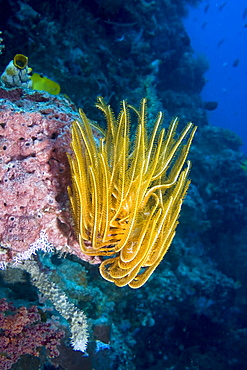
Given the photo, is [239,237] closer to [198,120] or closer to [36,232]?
[198,120]

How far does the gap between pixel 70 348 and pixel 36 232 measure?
248cm

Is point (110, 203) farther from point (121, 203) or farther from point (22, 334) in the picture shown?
point (22, 334)

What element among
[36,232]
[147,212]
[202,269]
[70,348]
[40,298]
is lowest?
[70,348]

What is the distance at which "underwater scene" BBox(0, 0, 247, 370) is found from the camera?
7.90 ft

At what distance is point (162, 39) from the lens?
50.0ft

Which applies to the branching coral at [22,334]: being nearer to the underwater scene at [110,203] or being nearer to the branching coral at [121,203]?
the underwater scene at [110,203]

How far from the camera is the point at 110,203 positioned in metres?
2.24

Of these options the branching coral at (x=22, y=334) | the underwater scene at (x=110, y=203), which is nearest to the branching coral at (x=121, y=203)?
the underwater scene at (x=110, y=203)

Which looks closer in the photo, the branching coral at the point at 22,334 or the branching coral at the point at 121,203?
the branching coral at the point at 121,203

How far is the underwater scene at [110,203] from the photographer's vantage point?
7.90 feet

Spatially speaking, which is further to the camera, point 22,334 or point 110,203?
point 22,334

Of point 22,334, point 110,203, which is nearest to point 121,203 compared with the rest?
point 110,203

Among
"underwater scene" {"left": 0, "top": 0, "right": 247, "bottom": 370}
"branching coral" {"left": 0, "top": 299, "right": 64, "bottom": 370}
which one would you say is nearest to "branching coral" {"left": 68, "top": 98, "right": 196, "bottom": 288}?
"underwater scene" {"left": 0, "top": 0, "right": 247, "bottom": 370}

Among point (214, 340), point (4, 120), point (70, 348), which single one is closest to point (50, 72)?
point (4, 120)
